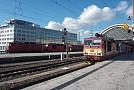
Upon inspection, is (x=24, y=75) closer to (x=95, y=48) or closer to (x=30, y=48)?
(x=95, y=48)

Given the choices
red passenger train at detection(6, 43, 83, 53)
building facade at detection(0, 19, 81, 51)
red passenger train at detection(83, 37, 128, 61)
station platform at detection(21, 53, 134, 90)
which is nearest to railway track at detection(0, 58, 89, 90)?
station platform at detection(21, 53, 134, 90)

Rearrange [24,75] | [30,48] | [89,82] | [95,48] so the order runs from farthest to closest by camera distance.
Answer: [30,48]
[95,48]
[24,75]
[89,82]

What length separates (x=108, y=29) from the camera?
12138 cm

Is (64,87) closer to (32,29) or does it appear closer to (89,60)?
(89,60)

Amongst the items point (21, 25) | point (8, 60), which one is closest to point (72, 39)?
point (21, 25)

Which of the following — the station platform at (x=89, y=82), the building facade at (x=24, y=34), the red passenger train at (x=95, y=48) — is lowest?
the station platform at (x=89, y=82)

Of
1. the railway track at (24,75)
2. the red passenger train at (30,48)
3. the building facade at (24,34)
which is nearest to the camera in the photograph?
the railway track at (24,75)

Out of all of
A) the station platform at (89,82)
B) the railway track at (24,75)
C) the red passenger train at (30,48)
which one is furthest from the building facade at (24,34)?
the station platform at (89,82)

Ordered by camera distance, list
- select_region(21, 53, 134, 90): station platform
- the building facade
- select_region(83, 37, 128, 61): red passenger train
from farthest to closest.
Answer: the building facade
select_region(83, 37, 128, 61): red passenger train
select_region(21, 53, 134, 90): station platform

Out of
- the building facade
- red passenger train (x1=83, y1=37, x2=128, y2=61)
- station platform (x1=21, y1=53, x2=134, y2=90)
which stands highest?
the building facade

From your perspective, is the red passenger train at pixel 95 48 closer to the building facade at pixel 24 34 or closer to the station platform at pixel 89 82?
the station platform at pixel 89 82

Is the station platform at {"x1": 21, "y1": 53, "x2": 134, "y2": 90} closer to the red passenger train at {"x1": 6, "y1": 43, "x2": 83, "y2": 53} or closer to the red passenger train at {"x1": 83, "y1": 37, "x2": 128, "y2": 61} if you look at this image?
the red passenger train at {"x1": 83, "y1": 37, "x2": 128, "y2": 61}

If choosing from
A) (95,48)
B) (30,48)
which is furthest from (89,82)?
(30,48)

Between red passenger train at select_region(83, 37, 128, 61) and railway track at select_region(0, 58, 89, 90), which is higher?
red passenger train at select_region(83, 37, 128, 61)
